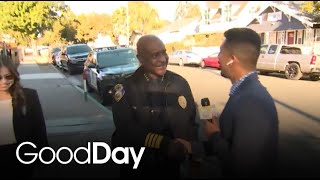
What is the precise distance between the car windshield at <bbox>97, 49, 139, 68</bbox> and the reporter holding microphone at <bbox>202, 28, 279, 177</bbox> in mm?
8286

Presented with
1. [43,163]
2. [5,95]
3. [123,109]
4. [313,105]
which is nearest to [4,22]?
[5,95]

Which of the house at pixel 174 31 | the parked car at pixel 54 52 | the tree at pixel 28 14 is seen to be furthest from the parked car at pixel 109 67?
the tree at pixel 28 14

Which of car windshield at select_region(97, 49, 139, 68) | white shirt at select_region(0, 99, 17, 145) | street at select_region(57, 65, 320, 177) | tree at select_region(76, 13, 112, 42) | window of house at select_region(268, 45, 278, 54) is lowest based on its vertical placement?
street at select_region(57, 65, 320, 177)

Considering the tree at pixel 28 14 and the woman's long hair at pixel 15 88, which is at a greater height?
the tree at pixel 28 14

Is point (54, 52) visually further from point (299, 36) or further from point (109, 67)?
point (299, 36)

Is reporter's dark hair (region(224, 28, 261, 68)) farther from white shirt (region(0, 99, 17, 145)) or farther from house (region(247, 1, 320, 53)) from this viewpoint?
house (region(247, 1, 320, 53))

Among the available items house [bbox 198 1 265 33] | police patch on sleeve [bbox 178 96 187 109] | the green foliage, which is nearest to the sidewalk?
the green foliage

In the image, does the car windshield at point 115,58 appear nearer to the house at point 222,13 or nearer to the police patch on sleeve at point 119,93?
the house at point 222,13

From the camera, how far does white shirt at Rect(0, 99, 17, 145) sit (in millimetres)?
2906

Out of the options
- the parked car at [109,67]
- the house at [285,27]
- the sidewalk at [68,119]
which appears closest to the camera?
the sidewalk at [68,119]

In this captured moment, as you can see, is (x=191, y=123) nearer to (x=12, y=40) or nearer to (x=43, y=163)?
(x=43, y=163)

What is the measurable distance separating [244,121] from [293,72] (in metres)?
16.1

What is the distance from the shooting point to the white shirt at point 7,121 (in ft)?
9.53

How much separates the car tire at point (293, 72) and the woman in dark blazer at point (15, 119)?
1540 cm
